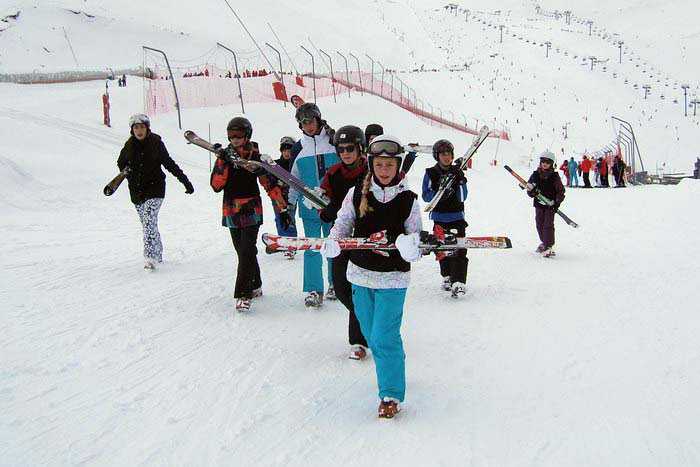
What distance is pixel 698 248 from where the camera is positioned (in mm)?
8750

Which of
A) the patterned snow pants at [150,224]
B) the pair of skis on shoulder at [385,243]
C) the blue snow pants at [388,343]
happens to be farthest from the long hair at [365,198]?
the patterned snow pants at [150,224]

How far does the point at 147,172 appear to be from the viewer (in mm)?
6621

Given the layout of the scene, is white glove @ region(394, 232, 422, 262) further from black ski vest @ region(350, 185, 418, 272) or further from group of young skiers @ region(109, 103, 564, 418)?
black ski vest @ region(350, 185, 418, 272)

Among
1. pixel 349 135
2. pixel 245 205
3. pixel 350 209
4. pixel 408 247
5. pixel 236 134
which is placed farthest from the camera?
pixel 245 205

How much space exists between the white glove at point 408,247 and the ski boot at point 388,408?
2.96 feet

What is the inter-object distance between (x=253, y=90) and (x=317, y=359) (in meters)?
26.5

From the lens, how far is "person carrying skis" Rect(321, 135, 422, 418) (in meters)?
3.45

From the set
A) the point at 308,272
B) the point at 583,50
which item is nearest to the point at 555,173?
the point at 308,272

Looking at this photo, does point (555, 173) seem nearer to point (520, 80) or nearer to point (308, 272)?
point (308, 272)

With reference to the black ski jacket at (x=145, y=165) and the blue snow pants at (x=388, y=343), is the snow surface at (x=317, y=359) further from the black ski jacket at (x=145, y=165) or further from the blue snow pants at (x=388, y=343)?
the black ski jacket at (x=145, y=165)

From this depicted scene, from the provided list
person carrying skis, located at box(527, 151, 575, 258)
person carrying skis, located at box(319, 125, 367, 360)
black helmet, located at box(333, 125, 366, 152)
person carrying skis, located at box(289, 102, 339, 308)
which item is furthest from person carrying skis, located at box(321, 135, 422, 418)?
person carrying skis, located at box(527, 151, 575, 258)

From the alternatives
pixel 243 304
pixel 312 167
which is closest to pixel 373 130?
pixel 312 167

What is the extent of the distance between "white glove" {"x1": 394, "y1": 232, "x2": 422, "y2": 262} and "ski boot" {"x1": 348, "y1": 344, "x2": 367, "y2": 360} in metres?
1.37

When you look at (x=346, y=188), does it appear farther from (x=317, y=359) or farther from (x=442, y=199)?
(x=442, y=199)
